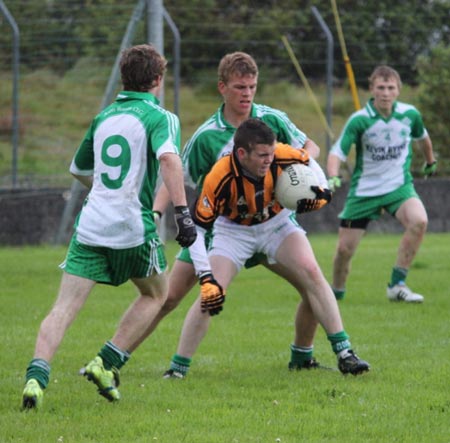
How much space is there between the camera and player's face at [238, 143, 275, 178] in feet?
23.0

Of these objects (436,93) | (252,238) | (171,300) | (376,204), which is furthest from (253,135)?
(436,93)

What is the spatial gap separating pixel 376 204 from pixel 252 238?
447cm

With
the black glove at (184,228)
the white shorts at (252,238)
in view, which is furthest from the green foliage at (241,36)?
the black glove at (184,228)

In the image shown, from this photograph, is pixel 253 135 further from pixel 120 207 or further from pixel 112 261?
pixel 112 261

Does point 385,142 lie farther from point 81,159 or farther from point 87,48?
point 87,48

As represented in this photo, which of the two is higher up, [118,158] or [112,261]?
[118,158]

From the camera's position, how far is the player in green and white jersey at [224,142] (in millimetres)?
7586

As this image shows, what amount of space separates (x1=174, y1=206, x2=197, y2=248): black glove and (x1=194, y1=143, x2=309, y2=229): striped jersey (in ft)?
2.34

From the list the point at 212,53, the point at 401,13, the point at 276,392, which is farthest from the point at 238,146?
the point at 401,13

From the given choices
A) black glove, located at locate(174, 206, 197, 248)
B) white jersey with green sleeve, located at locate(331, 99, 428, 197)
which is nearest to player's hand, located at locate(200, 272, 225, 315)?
black glove, located at locate(174, 206, 197, 248)

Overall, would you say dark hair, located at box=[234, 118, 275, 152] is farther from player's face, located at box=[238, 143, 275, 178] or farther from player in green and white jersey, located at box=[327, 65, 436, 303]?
player in green and white jersey, located at box=[327, 65, 436, 303]

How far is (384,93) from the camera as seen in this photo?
38.1 feet

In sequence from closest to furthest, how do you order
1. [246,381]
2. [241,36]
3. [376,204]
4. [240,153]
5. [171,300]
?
[240,153] < [246,381] < [171,300] < [376,204] < [241,36]

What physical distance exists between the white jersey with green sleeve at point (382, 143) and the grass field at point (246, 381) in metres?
1.13
